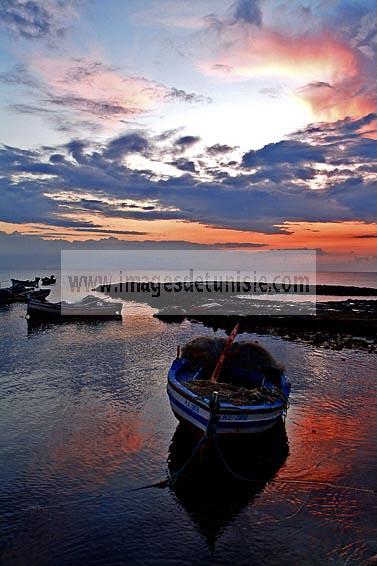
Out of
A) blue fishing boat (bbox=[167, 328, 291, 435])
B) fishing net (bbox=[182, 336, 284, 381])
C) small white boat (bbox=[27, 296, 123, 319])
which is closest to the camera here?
blue fishing boat (bbox=[167, 328, 291, 435])

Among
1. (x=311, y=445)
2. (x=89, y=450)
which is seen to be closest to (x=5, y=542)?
(x=89, y=450)

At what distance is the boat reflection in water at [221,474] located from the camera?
12.6 metres

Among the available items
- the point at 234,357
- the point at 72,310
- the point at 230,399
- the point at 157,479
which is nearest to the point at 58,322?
the point at 72,310

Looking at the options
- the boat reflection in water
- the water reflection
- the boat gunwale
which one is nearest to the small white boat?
the water reflection

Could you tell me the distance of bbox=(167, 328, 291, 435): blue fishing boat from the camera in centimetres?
1534

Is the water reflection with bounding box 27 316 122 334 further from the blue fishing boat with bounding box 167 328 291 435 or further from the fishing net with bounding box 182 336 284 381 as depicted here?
the blue fishing boat with bounding box 167 328 291 435

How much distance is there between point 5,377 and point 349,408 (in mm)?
18093

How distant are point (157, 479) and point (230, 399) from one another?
3.92 metres

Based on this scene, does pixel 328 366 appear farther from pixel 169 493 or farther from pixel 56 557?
pixel 56 557

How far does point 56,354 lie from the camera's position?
110 ft

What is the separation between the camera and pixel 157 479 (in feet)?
47.8

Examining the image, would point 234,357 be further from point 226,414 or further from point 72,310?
point 72,310

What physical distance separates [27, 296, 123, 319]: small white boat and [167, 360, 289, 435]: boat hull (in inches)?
1477

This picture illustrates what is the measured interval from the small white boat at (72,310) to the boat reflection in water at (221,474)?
36783 mm
